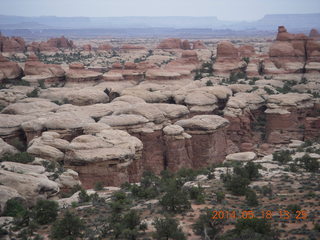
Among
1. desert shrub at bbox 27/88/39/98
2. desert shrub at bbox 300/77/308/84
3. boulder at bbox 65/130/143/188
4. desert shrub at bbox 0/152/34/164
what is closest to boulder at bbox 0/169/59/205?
desert shrub at bbox 0/152/34/164

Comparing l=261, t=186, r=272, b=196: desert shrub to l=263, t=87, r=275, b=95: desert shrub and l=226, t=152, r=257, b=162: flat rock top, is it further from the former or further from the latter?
l=263, t=87, r=275, b=95: desert shrub

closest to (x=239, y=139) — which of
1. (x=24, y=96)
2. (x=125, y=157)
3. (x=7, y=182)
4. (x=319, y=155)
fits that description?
(x=319, y=155)

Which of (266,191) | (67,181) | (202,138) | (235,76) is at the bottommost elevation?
(202,138)

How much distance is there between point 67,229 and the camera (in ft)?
47.4

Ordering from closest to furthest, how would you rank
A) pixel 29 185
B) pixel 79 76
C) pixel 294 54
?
pixel 29 185 < pixel 79 76 < pixel 294 54

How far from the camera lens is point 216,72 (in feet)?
→ 184

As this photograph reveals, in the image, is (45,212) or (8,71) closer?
(45,212)

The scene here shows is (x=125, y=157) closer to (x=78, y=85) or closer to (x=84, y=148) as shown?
(x=84, y=148)

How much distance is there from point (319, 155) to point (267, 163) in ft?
11.1

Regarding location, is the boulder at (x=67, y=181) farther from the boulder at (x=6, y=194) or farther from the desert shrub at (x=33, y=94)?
the desert shrub at (x=33, y=94)

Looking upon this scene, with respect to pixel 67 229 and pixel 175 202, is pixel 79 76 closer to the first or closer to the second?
pixel 175 202

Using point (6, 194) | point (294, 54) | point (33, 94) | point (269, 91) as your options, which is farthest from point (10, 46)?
point (6, 194)

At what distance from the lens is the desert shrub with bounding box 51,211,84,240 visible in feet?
47.0

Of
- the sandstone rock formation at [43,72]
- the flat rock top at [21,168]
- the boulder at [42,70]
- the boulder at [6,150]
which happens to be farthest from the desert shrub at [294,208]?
the boulder at [42,70]
